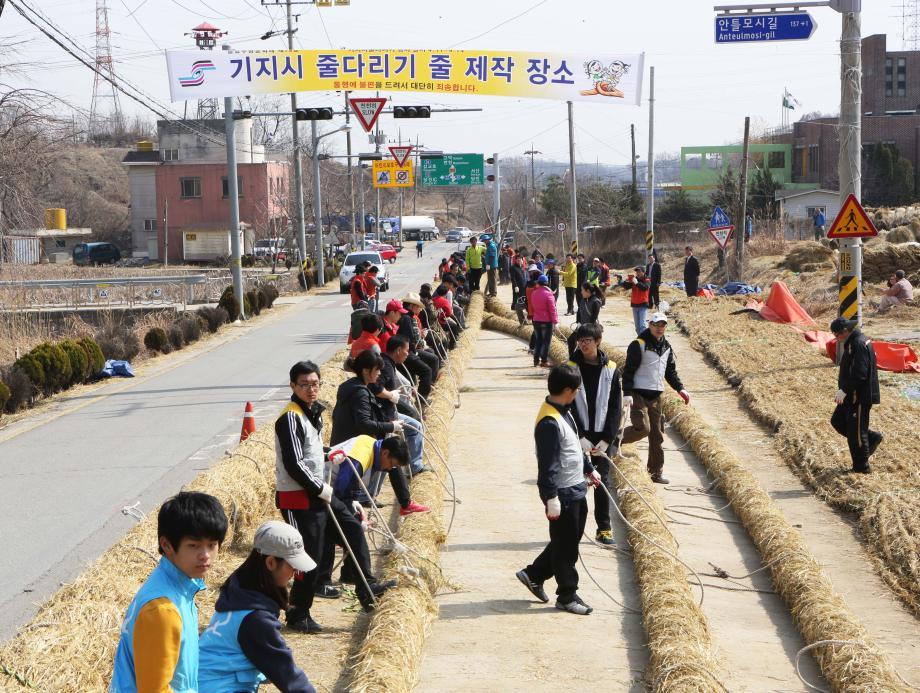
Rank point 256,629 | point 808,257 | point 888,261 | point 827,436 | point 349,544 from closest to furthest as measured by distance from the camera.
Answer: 1. point 256,629
2. point 349,544
3. point 827,436
4. point 888,261
5. point 808,257

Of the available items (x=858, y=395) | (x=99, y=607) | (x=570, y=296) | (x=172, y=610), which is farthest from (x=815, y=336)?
(x=172, y=610)

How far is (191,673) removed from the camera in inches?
140

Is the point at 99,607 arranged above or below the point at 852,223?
below

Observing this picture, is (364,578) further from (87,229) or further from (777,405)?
(87,229)

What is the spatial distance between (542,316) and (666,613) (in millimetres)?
11696

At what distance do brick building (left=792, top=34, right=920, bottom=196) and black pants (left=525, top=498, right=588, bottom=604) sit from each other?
6867 cm

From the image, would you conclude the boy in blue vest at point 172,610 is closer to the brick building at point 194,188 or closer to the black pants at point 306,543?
the black pants at point 306,543

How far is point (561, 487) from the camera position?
7.18 metres

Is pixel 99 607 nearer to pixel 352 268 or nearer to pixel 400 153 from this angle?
pixel 352 268

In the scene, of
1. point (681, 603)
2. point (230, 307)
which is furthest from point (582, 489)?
point (230, 307)

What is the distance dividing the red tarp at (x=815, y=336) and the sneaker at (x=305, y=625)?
10.0 m

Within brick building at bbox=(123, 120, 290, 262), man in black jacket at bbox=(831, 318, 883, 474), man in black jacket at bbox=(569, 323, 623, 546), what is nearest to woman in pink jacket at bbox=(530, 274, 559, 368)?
man in black jacket at bbox=(831, 318, 883, 474)

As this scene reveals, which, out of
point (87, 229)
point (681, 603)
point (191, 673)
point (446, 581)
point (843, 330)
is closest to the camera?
point (191, 673)

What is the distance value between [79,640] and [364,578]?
202 cm
